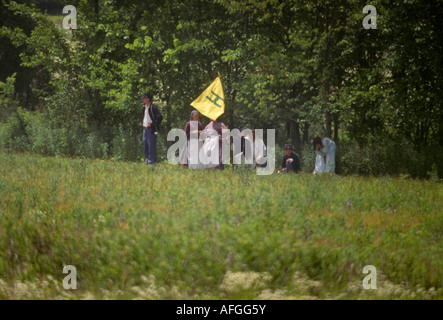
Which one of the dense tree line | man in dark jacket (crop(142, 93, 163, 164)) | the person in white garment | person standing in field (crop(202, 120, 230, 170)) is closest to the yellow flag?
person standing in field (crop(202, 120, 230, 170))

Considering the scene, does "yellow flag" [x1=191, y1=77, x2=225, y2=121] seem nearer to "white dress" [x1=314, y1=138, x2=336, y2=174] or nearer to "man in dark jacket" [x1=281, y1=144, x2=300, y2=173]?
"man in dark jacket" [x1=281, y1=144, x2=300, y2=173]

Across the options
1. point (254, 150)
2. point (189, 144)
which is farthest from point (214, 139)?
point (254, 150)

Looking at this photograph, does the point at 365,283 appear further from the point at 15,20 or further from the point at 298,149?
the point at 15,20

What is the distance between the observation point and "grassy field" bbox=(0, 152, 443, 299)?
5.21 meters

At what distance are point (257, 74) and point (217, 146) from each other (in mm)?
4383

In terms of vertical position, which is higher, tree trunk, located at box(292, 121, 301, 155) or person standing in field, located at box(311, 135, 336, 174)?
tree trunk, located at box(292, 121, 301, 155)

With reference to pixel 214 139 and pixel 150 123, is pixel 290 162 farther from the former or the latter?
pixel 150 123

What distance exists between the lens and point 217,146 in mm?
15453

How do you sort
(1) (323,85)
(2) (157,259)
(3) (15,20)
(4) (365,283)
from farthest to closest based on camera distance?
1. (3) (15,20)
2. (1) (323,85)
3. (2) (157,259)
4. (4) (365,283)

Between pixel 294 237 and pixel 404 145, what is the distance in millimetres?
12241

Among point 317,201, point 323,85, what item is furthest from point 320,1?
point 317,201

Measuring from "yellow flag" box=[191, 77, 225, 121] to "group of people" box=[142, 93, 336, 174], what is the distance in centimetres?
28

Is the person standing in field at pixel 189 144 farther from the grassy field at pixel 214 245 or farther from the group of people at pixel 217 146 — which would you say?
the grassy field at pixel 214 245

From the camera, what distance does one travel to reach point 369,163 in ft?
56.6
